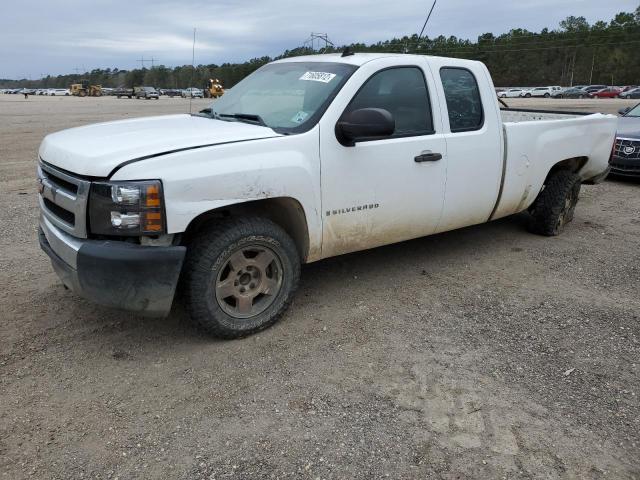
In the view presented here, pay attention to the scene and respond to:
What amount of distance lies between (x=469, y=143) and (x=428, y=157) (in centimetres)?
55

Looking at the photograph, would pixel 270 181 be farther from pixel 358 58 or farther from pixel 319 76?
pixel 358 58

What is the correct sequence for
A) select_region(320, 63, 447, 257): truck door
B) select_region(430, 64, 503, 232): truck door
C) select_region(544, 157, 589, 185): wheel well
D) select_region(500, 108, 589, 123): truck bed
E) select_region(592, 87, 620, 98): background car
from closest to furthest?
select_region(320, 63, 447, 257): truck door < select_region(430, 64, 503, 232): truck door < select_region(544, 157, 589, 185): wheel well < select_region(500, 108, 589, 123): truck bed < select_region(592, 87, 620, 98): background car

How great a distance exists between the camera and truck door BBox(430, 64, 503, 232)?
14.8 feet

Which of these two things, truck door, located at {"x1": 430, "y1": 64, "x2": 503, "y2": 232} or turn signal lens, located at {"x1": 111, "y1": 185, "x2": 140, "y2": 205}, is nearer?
turn signal lens, located at {"x1": 111, "y1": 185, "x2": 140, "y2": 205}

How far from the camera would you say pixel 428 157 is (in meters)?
4.28

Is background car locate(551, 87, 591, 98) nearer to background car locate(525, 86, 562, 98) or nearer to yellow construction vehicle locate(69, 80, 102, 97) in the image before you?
background car locate(525, 86, 562, 98)

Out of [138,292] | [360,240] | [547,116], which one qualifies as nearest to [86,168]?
[138,292]

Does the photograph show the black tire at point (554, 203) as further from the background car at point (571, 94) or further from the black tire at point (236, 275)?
the background car at point (571, 94)

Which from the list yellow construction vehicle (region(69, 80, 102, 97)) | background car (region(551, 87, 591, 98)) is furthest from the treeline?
background car (region(551, 87, 591, 98))

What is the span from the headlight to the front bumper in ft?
0.32

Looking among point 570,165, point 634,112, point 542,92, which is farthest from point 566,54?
point 570,165

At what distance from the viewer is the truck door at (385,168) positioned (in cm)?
381

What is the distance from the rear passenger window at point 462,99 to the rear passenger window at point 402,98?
0.89 ft

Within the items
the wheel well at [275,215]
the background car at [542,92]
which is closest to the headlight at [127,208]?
the wheel well at [275,215]
